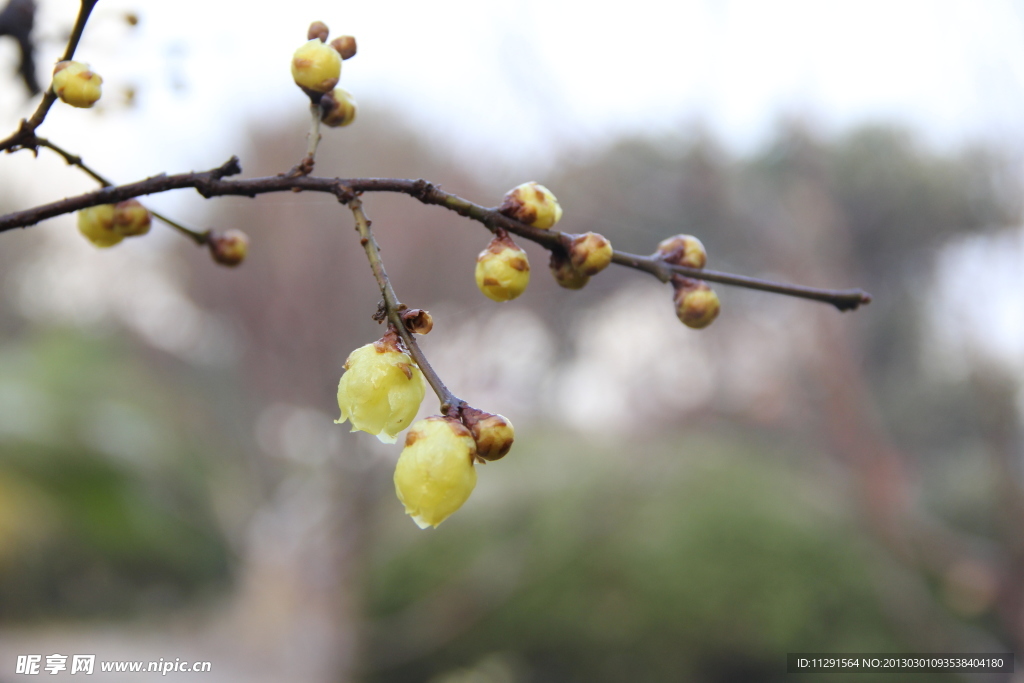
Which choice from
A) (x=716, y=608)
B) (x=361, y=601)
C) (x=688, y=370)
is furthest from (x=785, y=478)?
(x=361, y=601)

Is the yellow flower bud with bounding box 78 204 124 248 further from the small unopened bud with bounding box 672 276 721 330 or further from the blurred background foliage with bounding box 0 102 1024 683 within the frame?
the blurred background foliage with bounding box 0 102 1024 683

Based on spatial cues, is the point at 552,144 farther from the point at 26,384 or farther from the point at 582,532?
the point at 26,384

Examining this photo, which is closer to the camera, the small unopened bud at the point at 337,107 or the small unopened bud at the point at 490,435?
the small unopened bud at the point at 490,435

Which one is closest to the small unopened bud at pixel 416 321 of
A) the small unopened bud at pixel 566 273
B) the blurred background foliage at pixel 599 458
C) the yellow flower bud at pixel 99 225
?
the small unopened bud at pixel 566 273

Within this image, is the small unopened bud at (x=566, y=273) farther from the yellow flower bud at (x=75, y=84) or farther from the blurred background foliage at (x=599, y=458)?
the blurred background foliage at (x=599, y=458)

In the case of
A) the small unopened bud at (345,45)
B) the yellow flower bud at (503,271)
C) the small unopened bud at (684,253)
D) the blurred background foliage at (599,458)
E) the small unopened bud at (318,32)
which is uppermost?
the blurred background foliage at (599,458)

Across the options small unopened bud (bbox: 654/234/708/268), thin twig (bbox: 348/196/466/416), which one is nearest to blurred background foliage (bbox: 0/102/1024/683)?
small unopened bud (bbox: 654/234/708/268)
